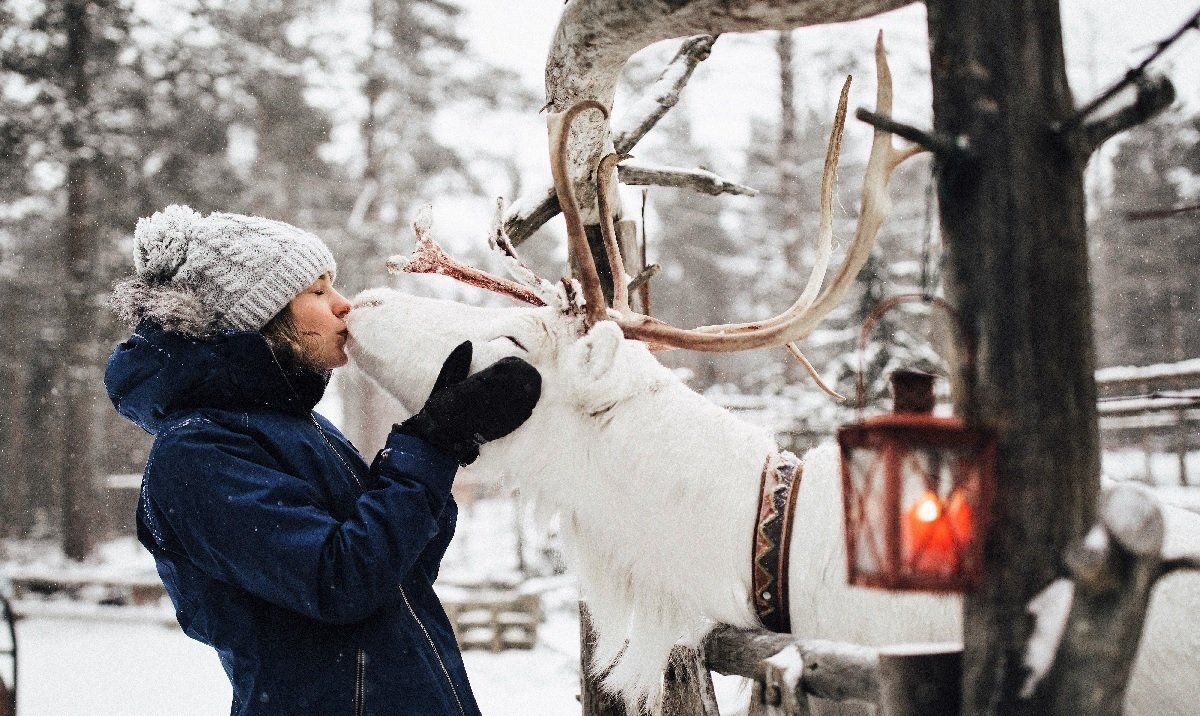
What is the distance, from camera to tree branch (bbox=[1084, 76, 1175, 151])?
0.97 m

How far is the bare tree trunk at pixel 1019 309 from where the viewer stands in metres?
0.98

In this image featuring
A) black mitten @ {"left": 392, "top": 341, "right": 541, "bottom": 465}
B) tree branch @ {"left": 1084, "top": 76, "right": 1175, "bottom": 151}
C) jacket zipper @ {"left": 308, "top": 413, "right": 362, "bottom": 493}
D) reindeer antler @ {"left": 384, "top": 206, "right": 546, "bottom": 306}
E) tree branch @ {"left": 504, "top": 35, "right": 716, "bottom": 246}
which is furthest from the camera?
tree branch @ {"left": 504, "top": 35, "right": 716, "bottom": 246}

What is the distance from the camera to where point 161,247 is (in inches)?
74.5

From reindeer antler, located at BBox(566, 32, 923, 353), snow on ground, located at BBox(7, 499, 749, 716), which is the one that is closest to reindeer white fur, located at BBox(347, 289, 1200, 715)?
reindeer antler, located at BBox(566, 32, 923, 353)

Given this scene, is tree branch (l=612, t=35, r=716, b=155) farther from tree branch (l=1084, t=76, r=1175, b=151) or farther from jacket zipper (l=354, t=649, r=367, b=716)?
tree branch (l=1084, t=76, r=1175, b=151)

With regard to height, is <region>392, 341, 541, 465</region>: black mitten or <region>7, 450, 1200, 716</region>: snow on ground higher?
<region>392, 341, 541, 465</region>: black mitten

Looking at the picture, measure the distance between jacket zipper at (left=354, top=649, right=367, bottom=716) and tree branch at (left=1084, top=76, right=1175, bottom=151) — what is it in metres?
1.52

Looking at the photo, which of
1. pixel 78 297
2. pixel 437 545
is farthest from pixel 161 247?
pixel 78 297

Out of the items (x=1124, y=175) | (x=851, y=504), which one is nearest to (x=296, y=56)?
(x=851, y=504)

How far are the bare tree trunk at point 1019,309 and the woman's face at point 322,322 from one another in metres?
1.52

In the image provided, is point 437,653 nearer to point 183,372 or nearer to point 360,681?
point 360,681

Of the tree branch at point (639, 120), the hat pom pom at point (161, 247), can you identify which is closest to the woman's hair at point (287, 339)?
the hat pom pom at point (161, 247)

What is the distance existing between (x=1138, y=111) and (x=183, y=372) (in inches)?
66.9

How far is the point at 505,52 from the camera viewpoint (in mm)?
16297
